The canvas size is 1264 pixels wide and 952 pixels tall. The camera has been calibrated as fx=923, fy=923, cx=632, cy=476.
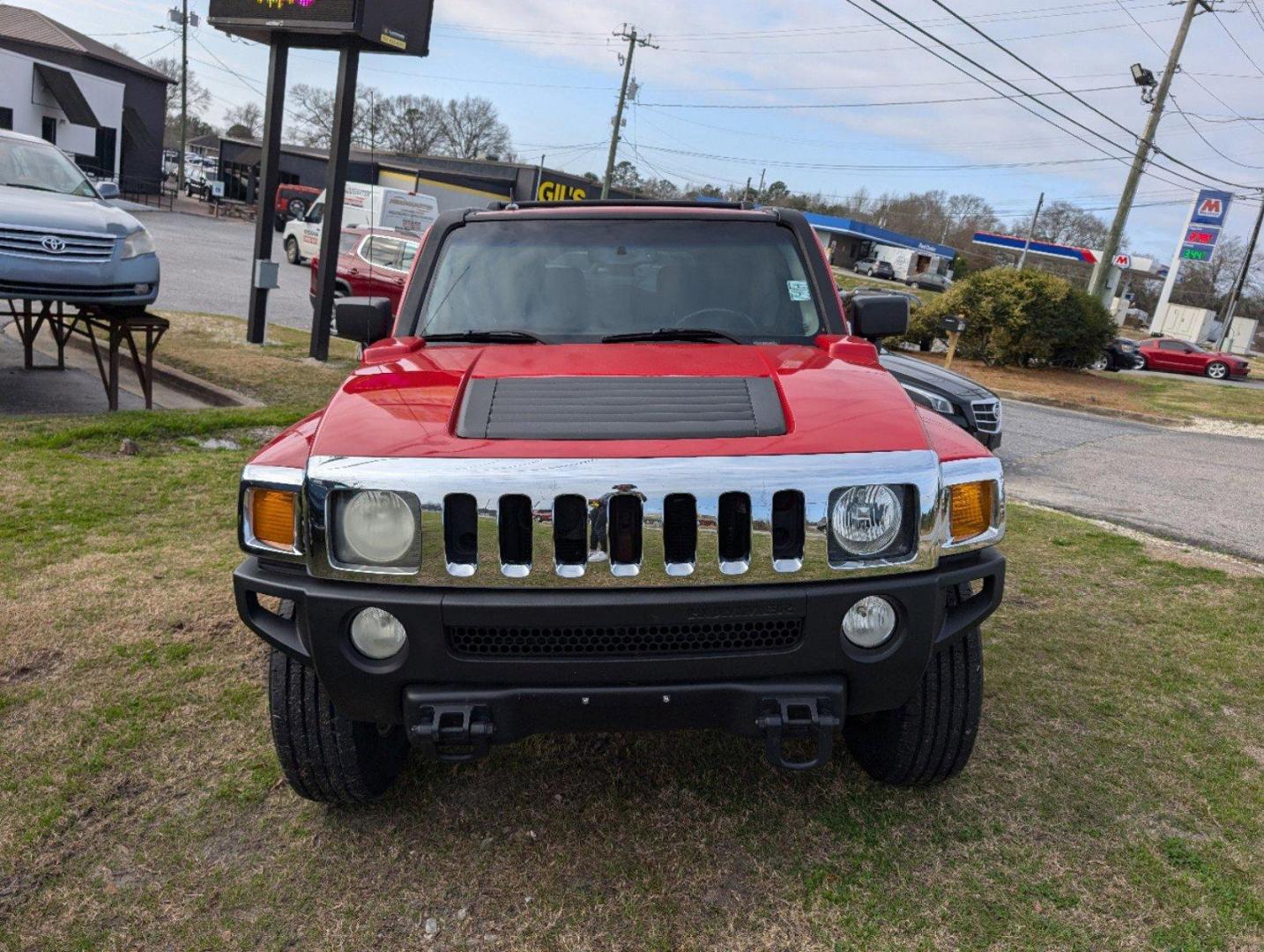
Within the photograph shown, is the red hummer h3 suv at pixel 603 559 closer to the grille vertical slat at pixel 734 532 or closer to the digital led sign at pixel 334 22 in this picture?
→ the grille vertical slat at pixel 734 532

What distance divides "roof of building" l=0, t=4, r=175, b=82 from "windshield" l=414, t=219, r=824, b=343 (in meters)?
48.9

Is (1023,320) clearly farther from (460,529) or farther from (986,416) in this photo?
(460,529)

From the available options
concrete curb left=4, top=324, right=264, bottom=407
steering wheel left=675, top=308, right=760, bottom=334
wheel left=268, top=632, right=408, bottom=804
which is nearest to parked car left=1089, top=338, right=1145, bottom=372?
concrete curb left=4, top=324, right=264, bottom=407

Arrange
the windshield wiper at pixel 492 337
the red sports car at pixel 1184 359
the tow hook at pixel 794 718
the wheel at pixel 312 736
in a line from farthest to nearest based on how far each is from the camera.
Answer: the red sports car at pixel 1184 359 < the windshield wiper at pixel 492 337 < the wheel at pixel 312 736 < the tow hook at pixel 794 718

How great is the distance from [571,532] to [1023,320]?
64.2ft

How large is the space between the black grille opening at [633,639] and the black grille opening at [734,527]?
0.17m

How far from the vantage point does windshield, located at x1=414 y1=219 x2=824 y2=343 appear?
11.1 ft

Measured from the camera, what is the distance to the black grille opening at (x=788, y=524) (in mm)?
2250

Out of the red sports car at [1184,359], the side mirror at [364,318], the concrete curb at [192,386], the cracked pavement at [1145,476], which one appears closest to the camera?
the side mirror at [364,318]

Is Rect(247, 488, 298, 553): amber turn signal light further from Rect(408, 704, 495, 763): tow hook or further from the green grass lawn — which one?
the green grass lawn

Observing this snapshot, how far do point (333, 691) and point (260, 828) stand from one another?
0.78 metres

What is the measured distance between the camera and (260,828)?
9.19ft

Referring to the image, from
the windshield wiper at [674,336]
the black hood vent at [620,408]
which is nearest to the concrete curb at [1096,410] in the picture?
the windshield wiper at [674,336]

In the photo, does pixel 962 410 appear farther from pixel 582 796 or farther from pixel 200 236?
pixel 200 236
